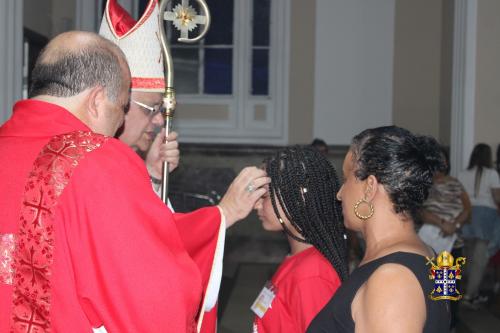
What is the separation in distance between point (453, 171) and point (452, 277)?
692 centimetres

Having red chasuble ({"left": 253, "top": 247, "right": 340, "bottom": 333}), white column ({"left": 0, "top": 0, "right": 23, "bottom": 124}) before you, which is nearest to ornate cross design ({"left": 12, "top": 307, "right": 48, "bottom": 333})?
red chasuble ({"left": 253, "top": 247, "right": 340, "bottom": 333})

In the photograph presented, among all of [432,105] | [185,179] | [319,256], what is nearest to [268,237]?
[185,179]

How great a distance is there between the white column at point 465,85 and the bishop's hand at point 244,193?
6.38 m

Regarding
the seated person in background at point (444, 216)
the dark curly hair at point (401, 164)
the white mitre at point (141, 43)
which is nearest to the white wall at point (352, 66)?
the seated person in background at point (444, 216)

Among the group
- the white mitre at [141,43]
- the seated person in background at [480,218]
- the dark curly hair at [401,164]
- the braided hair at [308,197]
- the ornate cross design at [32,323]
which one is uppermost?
the white mitre at [141,43]

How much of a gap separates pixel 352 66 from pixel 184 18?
788 centimetres

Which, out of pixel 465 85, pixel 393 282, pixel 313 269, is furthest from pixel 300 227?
pixel 465 85

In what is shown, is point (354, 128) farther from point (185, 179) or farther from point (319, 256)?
point (319, 256)

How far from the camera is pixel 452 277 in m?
1.88

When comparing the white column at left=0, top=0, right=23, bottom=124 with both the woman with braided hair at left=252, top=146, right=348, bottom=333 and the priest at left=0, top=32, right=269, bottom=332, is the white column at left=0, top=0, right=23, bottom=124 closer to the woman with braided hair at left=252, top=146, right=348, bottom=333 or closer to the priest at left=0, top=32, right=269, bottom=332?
the woman with braided hair at left=252, top=146, right=348, bottom=333

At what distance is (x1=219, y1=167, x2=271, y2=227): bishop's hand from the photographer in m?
2.40

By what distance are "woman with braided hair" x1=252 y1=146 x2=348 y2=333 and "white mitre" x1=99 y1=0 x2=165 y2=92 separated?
0.70 meters

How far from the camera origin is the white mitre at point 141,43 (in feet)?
9.80

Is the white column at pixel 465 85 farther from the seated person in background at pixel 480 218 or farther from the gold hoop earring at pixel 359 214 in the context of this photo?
the gold hoop earring at pixel 359 214
